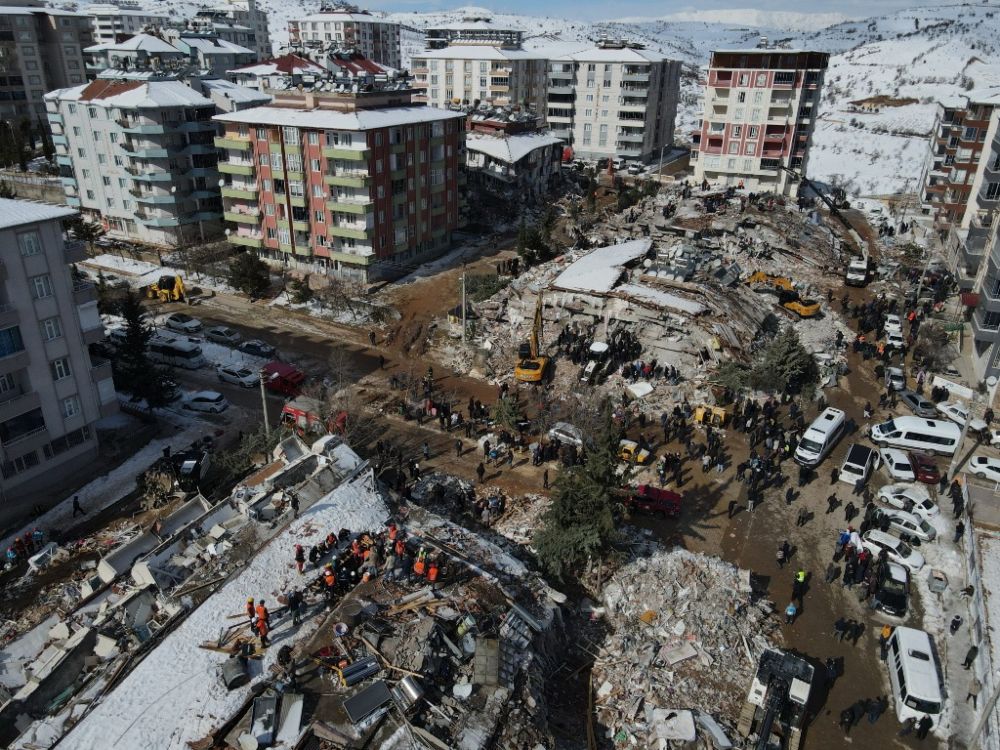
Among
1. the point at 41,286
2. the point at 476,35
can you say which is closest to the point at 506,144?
the point at 476,35

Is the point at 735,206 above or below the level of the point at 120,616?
above

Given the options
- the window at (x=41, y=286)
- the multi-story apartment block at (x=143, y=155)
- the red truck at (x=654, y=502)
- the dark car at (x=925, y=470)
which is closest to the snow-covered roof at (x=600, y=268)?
the red truck at (x=654, y=502)

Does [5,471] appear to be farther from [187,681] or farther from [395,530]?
[395,530]

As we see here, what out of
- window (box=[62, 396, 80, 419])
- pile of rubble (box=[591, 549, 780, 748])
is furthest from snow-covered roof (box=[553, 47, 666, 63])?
window (box=[62, 396, 80, 419])

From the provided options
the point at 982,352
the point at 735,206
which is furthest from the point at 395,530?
the point at 735,206

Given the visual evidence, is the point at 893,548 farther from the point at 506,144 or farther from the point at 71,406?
the point at 506,144

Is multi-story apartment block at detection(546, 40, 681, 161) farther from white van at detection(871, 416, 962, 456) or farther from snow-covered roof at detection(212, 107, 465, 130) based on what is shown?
white van at detection(871, 416, 962, 456)
